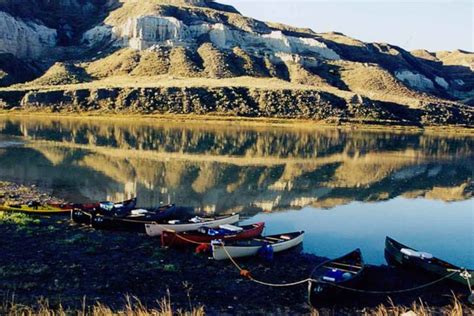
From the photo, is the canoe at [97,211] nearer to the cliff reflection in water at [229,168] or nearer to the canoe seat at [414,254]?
the cliff reflection in water at [229,168]

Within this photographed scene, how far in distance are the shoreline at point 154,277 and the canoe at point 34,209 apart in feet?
10.2

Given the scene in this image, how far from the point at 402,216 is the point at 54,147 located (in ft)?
156

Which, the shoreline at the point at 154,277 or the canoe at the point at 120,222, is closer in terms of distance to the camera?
the shoreline at the point at 154,277

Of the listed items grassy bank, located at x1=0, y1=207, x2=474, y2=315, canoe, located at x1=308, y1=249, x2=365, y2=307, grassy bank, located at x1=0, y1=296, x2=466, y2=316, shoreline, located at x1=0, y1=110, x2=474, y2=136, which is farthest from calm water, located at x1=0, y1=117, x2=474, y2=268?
shoreline, located at x1=0, y1=110, x2=474, y2=136

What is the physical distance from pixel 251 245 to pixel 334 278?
558 cm

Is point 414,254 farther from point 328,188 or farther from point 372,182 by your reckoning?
point 372,182

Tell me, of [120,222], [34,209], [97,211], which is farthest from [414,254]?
[34,209]

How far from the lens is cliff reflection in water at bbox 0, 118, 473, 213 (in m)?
42.8

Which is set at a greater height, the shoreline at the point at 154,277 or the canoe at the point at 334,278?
the canoe at the point at 334,278

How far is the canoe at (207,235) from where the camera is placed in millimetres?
25922

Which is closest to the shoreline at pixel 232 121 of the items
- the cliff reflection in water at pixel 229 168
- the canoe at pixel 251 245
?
the cliff reflection in water at pixel 229 168

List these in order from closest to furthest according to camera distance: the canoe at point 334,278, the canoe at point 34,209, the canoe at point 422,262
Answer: the canoe at point 334,278, the canoe at point 422,262, the canoe at point 34,209

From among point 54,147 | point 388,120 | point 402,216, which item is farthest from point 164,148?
point 388,120

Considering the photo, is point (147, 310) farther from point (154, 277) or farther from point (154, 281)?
point (154, 277)
